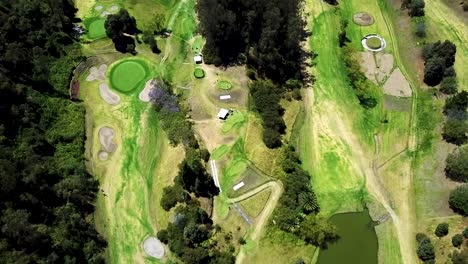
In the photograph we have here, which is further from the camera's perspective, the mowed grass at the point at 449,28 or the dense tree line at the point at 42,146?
the mowed grass at the point at 449,28

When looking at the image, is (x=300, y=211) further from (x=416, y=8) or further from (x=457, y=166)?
(x=416, y=8)

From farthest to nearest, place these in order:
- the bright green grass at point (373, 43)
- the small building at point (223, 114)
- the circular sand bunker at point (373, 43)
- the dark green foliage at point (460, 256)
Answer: the bright green grass at point (373, 43) → the circular sand bunker at point (373, 43) → the small building at point (223, 114) → the dark green foliage at point (460, 256)

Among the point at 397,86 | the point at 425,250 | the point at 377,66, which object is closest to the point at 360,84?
the point at 377,66

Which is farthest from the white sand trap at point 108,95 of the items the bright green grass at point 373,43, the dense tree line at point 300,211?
the bright green grass at point 373,43

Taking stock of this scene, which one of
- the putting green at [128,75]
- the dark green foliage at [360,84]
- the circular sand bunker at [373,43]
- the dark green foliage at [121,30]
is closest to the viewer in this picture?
the dark green foliage at [360,84]

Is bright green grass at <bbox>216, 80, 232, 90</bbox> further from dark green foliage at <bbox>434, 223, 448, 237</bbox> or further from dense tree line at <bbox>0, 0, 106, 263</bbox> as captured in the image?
dark green foliage at <bbox>434, 223, 448, 237</bbox>

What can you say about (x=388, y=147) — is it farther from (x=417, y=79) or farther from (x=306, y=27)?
(x=306, y=27)

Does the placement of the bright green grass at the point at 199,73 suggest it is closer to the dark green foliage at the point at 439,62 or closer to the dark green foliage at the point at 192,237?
the dark green foliage at the point at 192,237
